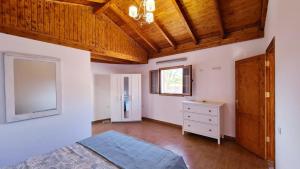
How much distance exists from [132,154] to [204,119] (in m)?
2.63

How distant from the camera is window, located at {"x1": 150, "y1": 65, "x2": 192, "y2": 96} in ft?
15.3

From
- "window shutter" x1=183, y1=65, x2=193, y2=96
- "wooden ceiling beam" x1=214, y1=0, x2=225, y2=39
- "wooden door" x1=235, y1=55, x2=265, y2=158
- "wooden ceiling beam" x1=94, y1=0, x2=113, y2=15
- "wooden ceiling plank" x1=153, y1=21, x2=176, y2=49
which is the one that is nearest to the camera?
"wooden door" x1=235, y1=55, x2=265, y2=158

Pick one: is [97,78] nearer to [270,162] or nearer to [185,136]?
[185,136]

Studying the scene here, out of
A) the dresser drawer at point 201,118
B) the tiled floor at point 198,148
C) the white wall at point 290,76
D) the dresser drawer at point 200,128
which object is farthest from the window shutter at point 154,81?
the white wall at point 290,76

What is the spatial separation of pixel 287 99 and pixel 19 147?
13.0ft

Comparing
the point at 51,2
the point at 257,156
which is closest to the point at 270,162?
the point at 257,156

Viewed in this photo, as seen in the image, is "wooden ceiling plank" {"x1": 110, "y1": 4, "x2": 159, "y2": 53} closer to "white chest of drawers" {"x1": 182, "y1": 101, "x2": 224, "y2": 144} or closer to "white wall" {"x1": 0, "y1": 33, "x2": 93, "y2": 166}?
"white wall" {"x1": 0, "y1": 33, "x2": 93, "y2": 166}

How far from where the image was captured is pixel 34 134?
2752 millimetres

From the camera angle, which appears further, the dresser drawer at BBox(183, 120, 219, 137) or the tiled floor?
the dresser drawer at BBox(183, 120, 219, 137)

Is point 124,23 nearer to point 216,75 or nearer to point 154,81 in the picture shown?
point 154,81

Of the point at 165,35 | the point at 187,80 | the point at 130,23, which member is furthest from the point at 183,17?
the point at 187,80

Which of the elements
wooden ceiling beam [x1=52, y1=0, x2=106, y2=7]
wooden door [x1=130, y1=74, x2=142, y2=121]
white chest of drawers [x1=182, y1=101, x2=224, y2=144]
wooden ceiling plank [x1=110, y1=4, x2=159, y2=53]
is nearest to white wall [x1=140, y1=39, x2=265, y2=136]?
white chest of drawers [x1=182, y1=101, x2=224, y2=144]

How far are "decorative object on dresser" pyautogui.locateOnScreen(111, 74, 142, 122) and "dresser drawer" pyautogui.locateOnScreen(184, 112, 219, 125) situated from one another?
2.26 metres

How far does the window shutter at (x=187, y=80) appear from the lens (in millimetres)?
4552
